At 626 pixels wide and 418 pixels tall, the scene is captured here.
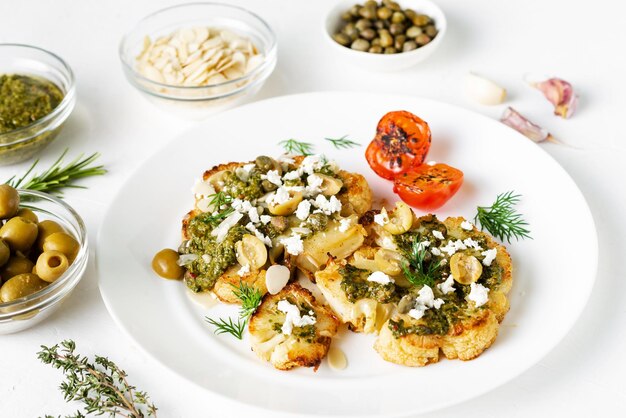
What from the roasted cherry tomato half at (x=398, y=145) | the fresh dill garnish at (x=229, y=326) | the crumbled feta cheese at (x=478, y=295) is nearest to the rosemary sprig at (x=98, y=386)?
the fresh dill garnish at (x=229, y=326)

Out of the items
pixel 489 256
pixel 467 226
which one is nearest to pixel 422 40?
pixel 467 226

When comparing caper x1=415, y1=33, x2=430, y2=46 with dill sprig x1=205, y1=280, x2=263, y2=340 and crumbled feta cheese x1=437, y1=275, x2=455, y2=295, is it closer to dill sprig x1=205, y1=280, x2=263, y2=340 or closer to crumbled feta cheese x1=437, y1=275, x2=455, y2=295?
crumbled feta cheese x1=437, y1=275, x2=455, y2=295

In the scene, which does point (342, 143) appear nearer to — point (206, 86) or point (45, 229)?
point (206, 86)

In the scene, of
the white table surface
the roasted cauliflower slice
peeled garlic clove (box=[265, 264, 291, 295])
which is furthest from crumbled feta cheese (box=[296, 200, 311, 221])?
the white table surface

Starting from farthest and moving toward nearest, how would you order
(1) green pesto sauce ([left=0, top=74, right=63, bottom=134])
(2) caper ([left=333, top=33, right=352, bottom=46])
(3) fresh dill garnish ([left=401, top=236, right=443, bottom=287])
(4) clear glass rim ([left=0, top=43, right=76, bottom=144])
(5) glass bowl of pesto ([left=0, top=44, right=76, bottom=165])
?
(2) caper ([left=333, top=33, right=352, bottom=46])
(1) green pesto sauce ([left=0, top=74, right=63, bottom=134])
(5) glass bowl of pesto ([left=0, top=44, right=76, bottom=165])
(4) clear glass rim ([left=0, top=43, right=76, bottom=144])
(3) fresh dill garnish ([left=401, top=236, right=443, bottom=287])

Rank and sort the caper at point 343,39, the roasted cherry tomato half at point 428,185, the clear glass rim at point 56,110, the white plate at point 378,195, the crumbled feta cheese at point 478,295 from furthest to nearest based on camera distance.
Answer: the caper at point 343,39 → the clear glass rim at point 56,110 → the roasted cherry tomato half at point 428,185 → the crumbled feta cheese at point 478,295 → the white plate at point 378,195

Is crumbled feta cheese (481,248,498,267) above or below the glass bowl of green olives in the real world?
above

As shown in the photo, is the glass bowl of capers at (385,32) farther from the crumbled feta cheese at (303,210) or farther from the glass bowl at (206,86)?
the crumbled feta cheese at (303,210)
